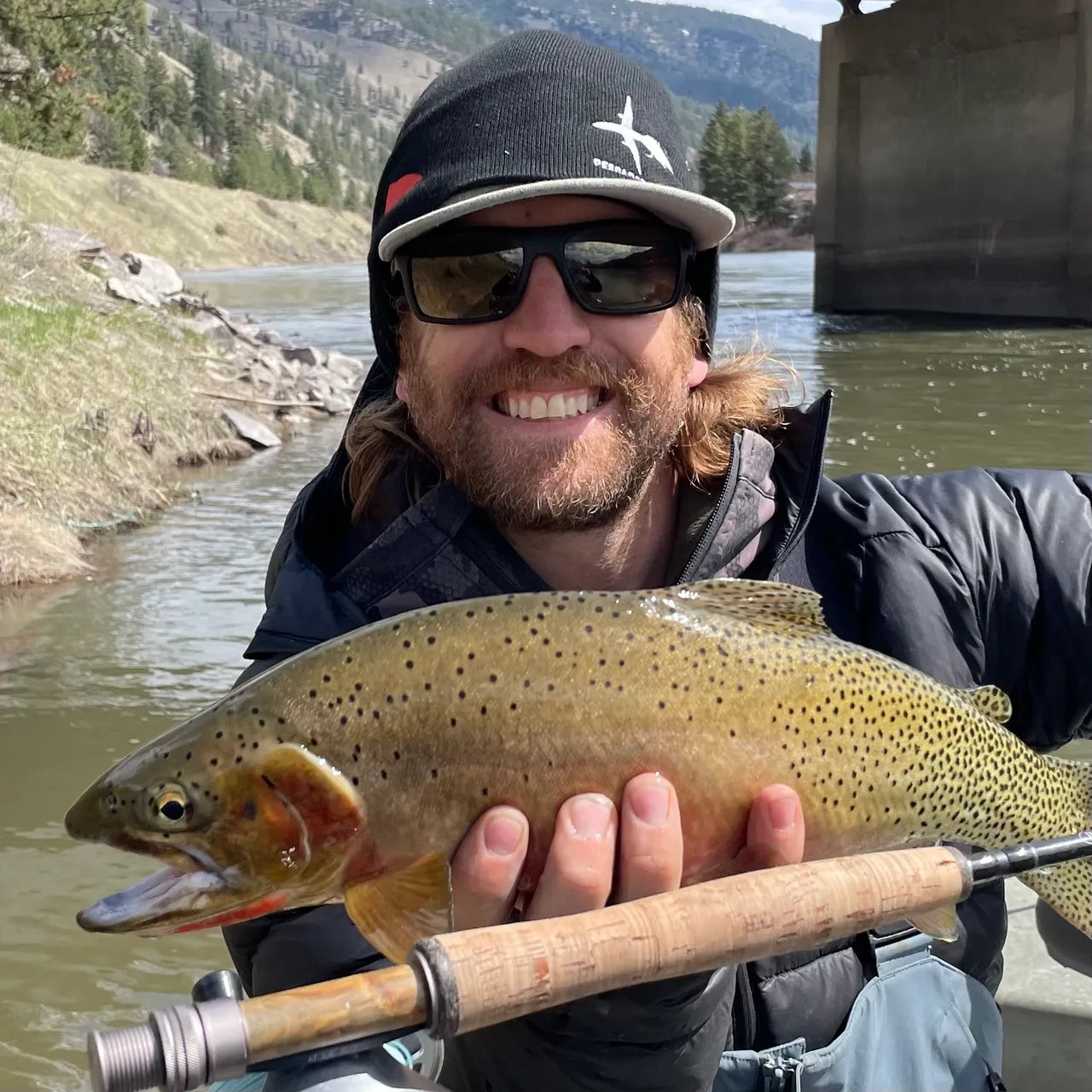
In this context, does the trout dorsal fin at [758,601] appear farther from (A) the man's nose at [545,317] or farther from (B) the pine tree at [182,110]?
(B) the pine tree at [182,110]

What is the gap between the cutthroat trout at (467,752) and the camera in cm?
212

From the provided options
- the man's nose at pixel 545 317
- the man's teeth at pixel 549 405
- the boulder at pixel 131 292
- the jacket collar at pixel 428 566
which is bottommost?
the jacket collar at pixel 428 566

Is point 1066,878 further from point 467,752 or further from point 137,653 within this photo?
point 137,653

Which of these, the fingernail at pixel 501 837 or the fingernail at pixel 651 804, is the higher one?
the fingernail at pixel 651 804

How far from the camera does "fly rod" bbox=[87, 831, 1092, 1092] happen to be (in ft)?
5.08

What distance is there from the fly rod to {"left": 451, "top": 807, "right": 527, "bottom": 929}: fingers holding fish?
10cm

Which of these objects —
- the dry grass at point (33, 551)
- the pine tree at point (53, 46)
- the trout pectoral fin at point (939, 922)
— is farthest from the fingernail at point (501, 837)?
the pine tree at point (53, 46)

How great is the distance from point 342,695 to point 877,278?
120 feet

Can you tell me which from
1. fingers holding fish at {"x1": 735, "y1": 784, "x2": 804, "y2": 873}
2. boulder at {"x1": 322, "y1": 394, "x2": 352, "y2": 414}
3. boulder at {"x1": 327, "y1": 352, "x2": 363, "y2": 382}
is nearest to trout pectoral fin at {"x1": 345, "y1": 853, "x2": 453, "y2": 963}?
fingers holding fish at {"x1": 735, "y1": 784, "x2": 804, "y2": 873}

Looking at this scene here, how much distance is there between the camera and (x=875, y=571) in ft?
9.45

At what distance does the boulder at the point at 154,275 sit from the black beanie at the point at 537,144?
1824 centimetres

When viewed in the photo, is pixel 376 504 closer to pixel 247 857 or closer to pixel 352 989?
pixel 247 857

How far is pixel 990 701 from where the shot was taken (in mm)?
2533

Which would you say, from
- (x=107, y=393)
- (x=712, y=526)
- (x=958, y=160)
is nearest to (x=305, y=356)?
(x=107, y=393)
